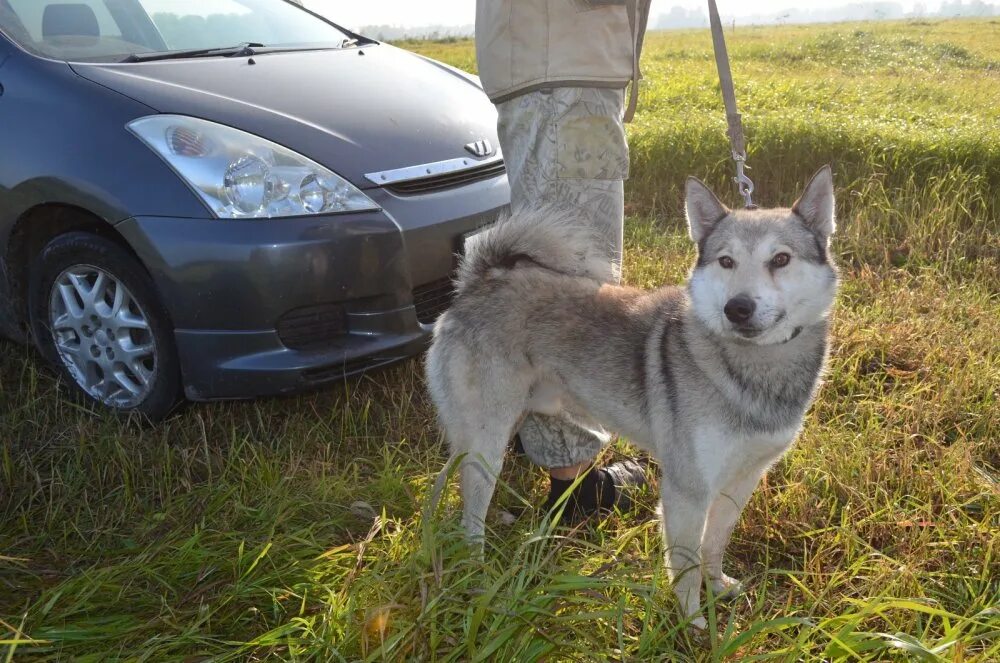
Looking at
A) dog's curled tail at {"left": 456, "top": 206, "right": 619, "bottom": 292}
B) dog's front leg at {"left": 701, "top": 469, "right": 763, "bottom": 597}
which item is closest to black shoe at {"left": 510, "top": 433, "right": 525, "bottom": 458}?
dog's curled tail at {"left": 456, "top": 206, "right": 619, "bottom": 292}

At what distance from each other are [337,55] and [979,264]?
3605mm

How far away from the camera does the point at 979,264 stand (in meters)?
4.35

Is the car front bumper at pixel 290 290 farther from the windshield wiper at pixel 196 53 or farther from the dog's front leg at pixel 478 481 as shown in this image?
the windshield wiper at pixel 196 53

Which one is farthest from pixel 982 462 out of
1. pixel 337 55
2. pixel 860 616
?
pixel 337 55

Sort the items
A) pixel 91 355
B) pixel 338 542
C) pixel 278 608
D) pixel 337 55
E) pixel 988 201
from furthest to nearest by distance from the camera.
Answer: pixel 988 201 < pixel 337 55 < pixel 91 355 < pixel 338 542 < pixel 278 608

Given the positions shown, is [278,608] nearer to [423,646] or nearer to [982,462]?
[423,646]

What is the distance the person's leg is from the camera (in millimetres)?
2566

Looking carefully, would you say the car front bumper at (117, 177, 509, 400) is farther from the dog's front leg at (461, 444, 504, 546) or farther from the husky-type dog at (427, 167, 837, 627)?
the dog's front leg at (461, 444, 504, 546)

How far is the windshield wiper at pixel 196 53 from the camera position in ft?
10.7

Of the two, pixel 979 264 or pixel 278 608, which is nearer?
pixel 278 608

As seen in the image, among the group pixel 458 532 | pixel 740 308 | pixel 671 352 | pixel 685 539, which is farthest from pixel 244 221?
pixel 685 539

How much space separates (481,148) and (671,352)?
1459 mm

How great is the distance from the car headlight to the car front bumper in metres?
0.06

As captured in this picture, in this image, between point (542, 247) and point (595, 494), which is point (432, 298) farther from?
point (595, 494)
